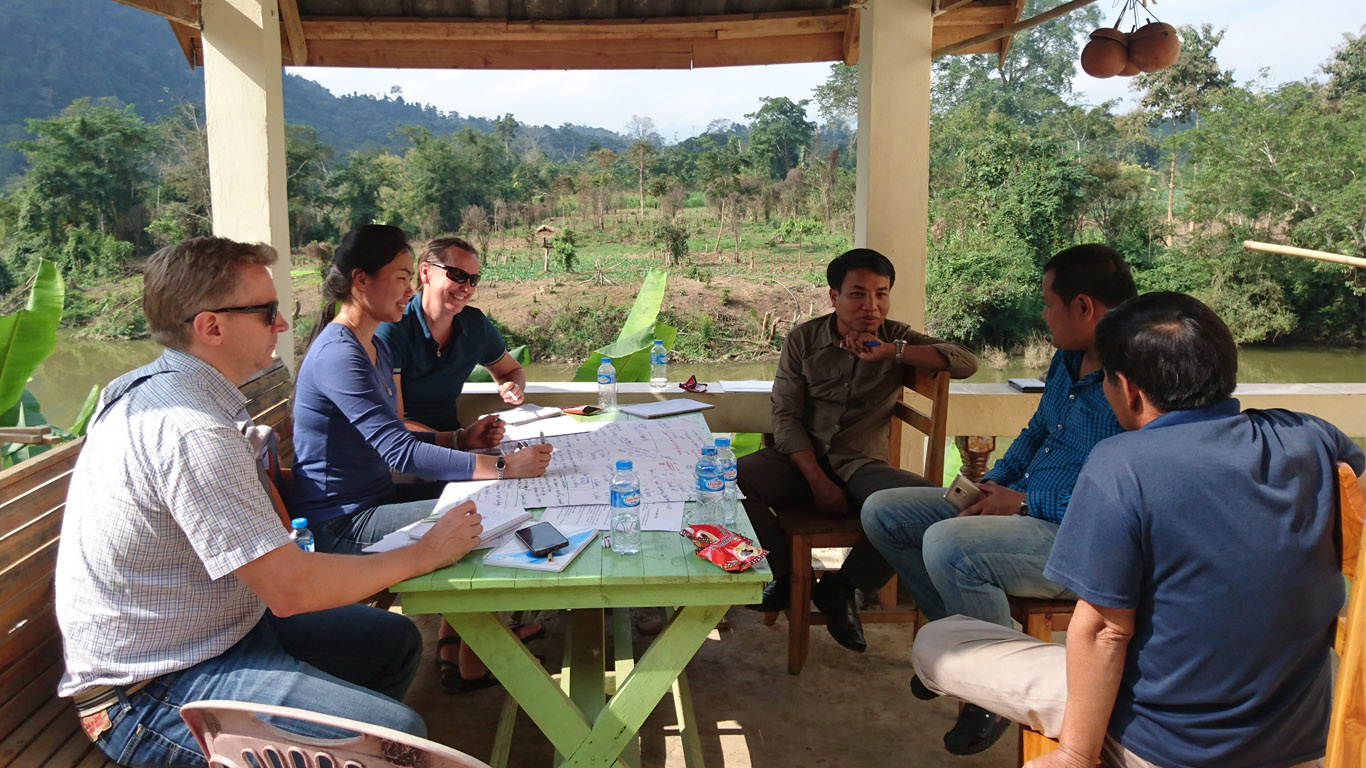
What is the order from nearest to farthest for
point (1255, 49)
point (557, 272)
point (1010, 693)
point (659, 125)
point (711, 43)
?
1. point (1010, 693)
2. point (711, 43)
3. point (557, 272)
4. point (1255, 49)
5. point (659, 125)

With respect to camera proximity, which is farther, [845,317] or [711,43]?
[711,43]

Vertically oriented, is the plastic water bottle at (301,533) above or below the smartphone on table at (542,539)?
below

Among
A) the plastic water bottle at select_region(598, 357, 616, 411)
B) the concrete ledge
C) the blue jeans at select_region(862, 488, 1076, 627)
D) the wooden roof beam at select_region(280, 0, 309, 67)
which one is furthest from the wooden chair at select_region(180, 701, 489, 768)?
the wooden roof beam at select_region(280, 0, 309, 67)

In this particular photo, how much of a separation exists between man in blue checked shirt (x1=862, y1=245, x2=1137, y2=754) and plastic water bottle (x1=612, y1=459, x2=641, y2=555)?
0.83m

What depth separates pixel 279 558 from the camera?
5.22 ft

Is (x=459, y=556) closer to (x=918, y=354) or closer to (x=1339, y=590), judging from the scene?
(x=1339, y=590)

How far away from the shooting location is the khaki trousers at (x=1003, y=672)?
1659 mm

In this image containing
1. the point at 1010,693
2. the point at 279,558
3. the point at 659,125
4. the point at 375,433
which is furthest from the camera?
the point at 659,125

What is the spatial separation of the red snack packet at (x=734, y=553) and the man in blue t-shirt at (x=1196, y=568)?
538 millimetres

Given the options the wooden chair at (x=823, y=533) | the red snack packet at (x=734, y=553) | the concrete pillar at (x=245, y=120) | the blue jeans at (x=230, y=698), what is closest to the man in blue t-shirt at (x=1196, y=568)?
the red snack packet at (x=734, y=553)

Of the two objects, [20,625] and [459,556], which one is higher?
[459,556]

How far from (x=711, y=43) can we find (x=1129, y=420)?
3348 mm

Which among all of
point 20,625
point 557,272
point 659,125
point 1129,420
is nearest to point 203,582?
point 20,625

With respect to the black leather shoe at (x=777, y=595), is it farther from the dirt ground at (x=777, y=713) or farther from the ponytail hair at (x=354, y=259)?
the ponytail hair at (x=354, y=259)
